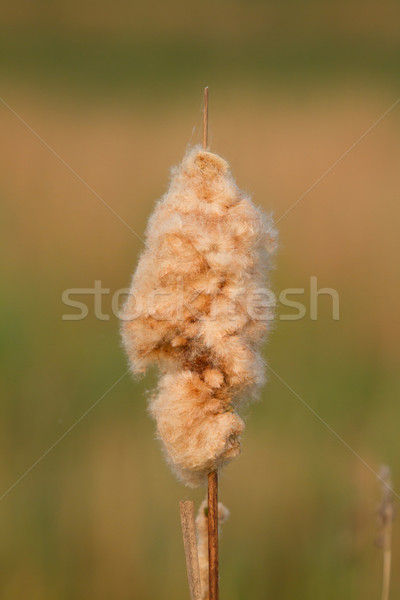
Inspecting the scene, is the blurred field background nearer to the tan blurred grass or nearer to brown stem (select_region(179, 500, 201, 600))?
the tan blurred grass

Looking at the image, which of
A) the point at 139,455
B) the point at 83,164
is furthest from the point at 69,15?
the point at 139,455

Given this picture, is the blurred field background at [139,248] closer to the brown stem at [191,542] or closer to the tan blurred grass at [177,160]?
the tan blurred grass at [177,160]

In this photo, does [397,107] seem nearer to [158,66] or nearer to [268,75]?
[268,75]

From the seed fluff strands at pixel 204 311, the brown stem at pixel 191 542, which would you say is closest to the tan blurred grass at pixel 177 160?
the seed fluff strands at pixel 204 311

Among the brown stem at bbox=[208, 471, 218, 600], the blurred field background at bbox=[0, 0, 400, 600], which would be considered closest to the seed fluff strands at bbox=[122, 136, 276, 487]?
the brown stem at bbox=[208, 471, 218, 600]

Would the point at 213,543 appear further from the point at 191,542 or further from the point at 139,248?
the point at 139,248
